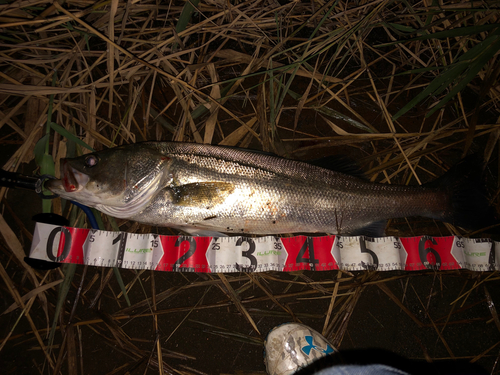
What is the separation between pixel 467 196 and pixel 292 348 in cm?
229

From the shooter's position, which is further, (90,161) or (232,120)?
(232,120)

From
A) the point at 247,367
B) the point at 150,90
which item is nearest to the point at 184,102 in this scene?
the point at 150,90

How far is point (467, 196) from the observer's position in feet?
8.85

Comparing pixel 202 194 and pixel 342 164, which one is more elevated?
pixel 342 164

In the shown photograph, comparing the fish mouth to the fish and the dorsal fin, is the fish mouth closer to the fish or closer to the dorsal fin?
the fish

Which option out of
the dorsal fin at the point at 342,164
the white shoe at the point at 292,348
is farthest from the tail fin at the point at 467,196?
the white shoe at the point at 292,348

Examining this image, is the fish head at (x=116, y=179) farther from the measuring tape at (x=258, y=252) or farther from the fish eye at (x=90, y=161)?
the measuring tape at (x=258, y=252)

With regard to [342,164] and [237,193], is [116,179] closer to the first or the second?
[237,193]

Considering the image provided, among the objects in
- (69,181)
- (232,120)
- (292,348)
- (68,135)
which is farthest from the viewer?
(232,120)

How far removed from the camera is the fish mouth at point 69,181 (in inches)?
87.8

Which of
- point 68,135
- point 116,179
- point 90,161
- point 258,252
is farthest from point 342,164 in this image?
point 68,135

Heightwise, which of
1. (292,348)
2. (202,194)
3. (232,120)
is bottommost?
(292,348)

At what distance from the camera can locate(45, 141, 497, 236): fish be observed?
92.4 inches

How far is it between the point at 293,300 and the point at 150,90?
8.94ft
